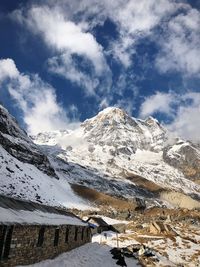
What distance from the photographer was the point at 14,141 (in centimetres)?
16962

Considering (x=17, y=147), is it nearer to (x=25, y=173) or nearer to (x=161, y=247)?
(x=25, y=173)

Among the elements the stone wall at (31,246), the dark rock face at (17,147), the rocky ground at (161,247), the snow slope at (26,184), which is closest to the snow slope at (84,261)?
the stone wall at (31,246)

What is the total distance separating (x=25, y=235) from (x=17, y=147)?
145 metres

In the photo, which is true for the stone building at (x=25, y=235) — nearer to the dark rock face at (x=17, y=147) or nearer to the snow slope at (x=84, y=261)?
the snow slope at (x=84, y=261)

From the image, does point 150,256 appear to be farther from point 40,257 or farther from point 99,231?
point 99,231

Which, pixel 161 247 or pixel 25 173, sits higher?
pixel 25 173

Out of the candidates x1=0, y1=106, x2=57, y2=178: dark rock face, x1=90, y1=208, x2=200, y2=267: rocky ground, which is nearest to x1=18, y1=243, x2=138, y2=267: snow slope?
x1=90, y1=208, x2=200, y2=267: rocky ground

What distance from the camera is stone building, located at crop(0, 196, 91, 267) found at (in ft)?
67.3

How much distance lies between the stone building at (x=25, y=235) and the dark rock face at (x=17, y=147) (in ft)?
420

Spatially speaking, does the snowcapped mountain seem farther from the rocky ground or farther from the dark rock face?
the rocky ground

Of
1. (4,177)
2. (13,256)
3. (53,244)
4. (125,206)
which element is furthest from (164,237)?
(125,206)

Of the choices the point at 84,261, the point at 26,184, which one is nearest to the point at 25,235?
the point at 84,261

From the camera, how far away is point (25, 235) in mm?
22953

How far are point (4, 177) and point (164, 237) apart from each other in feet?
234
